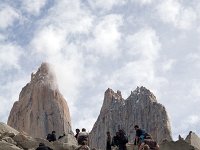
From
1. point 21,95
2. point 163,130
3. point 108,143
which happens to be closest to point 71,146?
point 108,143

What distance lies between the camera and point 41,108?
4555 inches

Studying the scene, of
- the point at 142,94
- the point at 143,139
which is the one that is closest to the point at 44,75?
the point at 142,94

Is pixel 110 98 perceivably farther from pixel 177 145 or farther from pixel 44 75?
pixel 177 145

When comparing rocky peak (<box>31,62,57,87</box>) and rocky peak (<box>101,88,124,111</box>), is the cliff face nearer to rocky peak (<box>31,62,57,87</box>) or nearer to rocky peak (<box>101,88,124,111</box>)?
rocky peak (<box>31,62,57,87</box>)

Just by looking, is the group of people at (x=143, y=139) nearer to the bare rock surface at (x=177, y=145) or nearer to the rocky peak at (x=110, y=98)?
the bare rock surface at (x=177, y=145)

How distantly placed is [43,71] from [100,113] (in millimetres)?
17607

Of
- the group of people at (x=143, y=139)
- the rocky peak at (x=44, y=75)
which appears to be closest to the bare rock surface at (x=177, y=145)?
the group of people at (x=143, y=139)

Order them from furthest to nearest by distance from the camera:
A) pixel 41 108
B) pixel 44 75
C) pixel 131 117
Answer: pixel 44 75 → pixel 131 117 → pixel 41 108

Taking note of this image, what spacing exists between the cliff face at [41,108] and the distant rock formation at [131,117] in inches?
325

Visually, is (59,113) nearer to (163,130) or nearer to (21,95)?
(21,95)

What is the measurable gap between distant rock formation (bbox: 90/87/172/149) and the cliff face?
325 inches

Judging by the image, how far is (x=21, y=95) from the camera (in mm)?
122062

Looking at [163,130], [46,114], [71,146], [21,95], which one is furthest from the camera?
[21,95]

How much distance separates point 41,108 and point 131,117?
21278 mm
